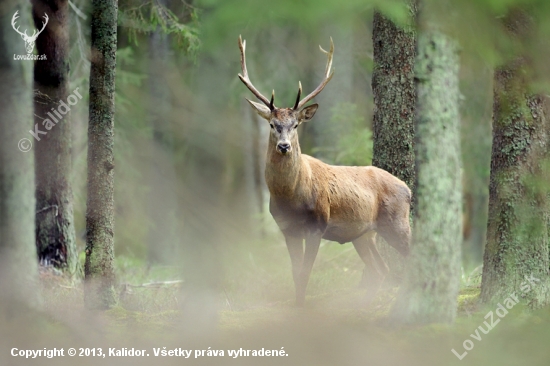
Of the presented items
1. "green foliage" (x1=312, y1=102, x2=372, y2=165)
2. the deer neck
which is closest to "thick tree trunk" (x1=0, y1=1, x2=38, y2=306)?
the deer neck

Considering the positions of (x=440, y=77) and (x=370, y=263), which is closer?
(x=440, y=77)

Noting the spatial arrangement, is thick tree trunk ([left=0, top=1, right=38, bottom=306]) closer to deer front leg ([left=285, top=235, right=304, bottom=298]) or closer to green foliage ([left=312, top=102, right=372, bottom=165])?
deer front leg ([left=285, top=235, right=304, bottom=298])

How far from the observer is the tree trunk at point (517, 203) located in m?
7.86

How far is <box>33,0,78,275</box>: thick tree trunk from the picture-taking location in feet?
33.4

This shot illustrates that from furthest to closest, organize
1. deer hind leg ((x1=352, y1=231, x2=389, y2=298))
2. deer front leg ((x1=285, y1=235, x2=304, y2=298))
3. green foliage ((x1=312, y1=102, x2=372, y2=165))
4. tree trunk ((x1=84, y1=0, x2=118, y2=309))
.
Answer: green foliage ((x1=312, y1=102, x2=372, y2=165)), deer hind leg ((x1=352, y1=231, x2=389, y2=298)), deer front leg ((x1=285, y1=235, x2=304, y2=298)), tree trunk ((x1=84, y1=0, x2=118, y2=309))

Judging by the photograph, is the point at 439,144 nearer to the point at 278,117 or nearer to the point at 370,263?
the point at 278,117

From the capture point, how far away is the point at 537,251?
26.1 feet

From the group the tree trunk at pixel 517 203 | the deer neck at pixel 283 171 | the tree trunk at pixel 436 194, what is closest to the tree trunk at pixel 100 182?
the deer neck at pixel 283 171

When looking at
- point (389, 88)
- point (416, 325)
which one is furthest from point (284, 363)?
point (389, 88)

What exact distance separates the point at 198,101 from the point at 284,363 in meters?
8.35

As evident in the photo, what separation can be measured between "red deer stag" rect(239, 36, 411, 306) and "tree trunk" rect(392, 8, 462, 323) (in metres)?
1.78

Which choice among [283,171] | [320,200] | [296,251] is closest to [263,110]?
[283,171]

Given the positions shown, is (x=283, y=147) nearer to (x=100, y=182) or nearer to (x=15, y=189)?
(x=100, y=182)

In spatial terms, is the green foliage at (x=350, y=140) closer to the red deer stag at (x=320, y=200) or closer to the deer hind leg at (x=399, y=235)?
the red deer stag at (x=320, y=200)
